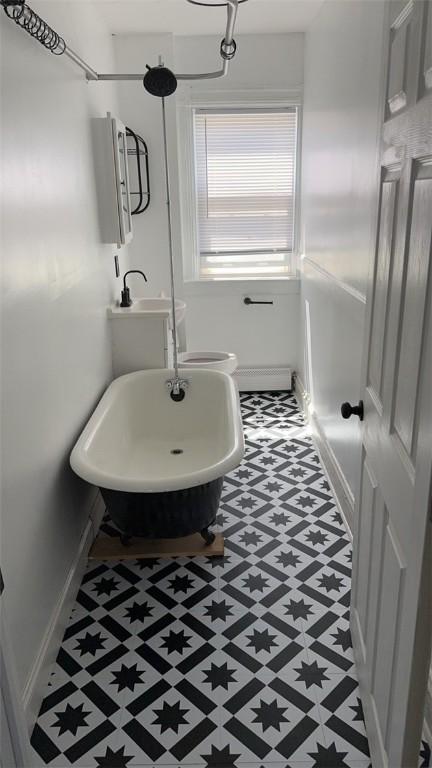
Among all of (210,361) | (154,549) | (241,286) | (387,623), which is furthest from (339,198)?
(387,623)

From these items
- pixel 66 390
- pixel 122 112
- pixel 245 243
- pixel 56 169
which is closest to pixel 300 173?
pixel 245 243

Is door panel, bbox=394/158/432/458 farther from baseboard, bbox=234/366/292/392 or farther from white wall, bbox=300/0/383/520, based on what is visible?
baseboard, bbox=234/366/292/392

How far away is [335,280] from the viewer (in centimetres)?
310

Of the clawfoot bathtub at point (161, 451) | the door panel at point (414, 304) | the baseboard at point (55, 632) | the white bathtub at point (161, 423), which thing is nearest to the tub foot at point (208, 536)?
the clawfoot bathtub at point (161, 451)

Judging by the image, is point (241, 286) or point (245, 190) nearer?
point (245, 190)

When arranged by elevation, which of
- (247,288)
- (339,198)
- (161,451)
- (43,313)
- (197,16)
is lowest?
(161,451)

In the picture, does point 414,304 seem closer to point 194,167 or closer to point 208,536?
point 208,536

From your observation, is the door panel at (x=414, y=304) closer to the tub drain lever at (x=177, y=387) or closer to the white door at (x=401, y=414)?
the white door at (x=401, y=414)

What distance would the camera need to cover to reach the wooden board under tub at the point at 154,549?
264 cm

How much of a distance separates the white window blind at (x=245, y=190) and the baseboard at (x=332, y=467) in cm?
111

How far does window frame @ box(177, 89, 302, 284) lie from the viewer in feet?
13.8

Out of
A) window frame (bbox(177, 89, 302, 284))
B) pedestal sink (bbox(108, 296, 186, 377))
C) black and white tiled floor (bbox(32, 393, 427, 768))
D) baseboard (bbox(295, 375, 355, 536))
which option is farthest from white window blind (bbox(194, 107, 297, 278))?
black and white tiled floor (bbox(32, 393, 427, 768))

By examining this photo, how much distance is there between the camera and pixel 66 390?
2422 mm

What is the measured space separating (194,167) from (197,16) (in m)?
1.02
